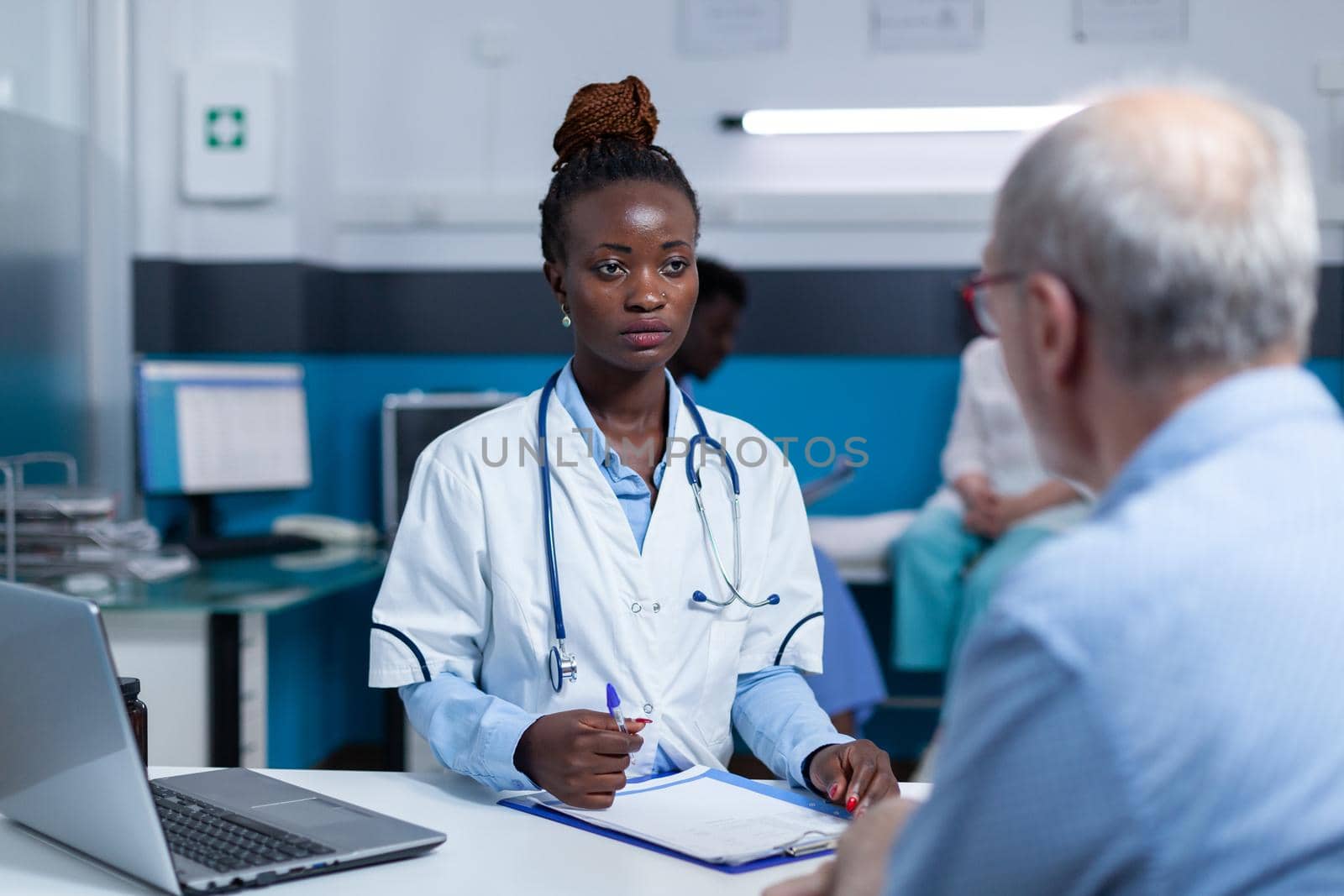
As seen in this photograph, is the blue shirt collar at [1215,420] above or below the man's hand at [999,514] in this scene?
above

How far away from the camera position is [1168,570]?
583mm

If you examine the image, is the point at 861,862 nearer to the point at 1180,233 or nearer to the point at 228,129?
the point at 1180,233

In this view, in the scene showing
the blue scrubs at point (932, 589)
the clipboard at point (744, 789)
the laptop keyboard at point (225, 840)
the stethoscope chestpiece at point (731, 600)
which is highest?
the stethoscope chestpiece at point (731, 600)

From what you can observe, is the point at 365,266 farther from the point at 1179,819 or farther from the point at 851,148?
the point at 1179,819

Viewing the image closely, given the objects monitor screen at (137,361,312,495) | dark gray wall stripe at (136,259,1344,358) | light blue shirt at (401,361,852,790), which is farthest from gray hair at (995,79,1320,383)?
dark gray wall stripe at (136,259,1344,358)

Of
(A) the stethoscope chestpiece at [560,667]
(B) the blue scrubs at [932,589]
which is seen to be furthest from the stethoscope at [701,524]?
(B) the blue scrubs at [932,589]

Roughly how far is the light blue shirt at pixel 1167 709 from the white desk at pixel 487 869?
1.25ft

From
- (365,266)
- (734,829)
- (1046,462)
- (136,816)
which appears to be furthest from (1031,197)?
(365,266)

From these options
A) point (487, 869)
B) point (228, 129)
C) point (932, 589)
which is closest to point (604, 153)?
point (487, 869)

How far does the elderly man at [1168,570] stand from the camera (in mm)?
573

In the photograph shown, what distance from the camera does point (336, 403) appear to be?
3836 mm

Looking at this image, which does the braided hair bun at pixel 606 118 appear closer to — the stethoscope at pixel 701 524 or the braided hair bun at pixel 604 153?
the braided hair bun at pixel 604 153

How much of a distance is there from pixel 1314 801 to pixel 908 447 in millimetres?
3104

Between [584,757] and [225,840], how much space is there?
0.92ft
